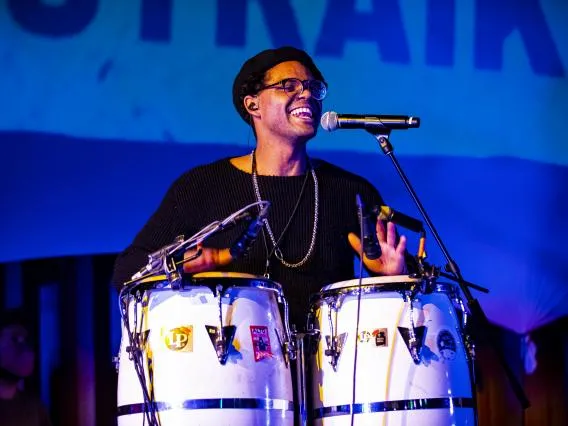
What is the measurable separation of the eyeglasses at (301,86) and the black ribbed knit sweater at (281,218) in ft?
0.96

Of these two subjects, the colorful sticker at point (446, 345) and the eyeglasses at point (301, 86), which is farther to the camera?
the eyeglasses at point (301, 86)

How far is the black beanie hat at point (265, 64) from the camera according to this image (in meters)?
3.23

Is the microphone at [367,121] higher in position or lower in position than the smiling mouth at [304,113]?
lower

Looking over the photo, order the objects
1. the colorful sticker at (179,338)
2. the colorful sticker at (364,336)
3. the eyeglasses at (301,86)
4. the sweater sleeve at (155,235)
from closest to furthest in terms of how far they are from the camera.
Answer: the colorful sticker at (179,338) < the colorful sticker at (364,336) < the sweater sleeve at (155,235) < the eyeglasses at (301,86)

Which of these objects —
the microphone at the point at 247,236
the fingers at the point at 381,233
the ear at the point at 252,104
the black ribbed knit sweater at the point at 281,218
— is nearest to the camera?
the microphone at the point at 247,236

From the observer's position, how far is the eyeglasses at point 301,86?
3141 millimetres

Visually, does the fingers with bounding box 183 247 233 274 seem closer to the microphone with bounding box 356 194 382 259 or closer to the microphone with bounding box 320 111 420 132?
the microphone with bounding box 356 194 382 259

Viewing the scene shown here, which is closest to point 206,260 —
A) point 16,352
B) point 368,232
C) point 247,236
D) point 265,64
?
point 247,236

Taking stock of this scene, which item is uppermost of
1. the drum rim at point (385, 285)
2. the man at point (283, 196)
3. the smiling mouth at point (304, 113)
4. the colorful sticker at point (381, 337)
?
the smiling mouth at point (304, 113)

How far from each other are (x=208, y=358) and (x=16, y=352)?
1325 millimetres

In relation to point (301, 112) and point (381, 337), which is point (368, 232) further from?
point (301, 112)

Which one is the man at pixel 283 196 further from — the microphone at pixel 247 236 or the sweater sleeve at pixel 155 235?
the microphone at pixel 247 236

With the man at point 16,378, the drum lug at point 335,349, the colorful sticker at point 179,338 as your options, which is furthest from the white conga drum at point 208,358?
the man at point 16,378

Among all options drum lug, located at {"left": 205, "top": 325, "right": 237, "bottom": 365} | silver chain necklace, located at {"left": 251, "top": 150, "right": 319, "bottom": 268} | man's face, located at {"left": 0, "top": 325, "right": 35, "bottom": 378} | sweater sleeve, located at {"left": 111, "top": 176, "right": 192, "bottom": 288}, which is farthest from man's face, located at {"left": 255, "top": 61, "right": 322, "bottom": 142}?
man's face, located at {"left": 0, "top": 325, "right": 35, "bottom": 378}
